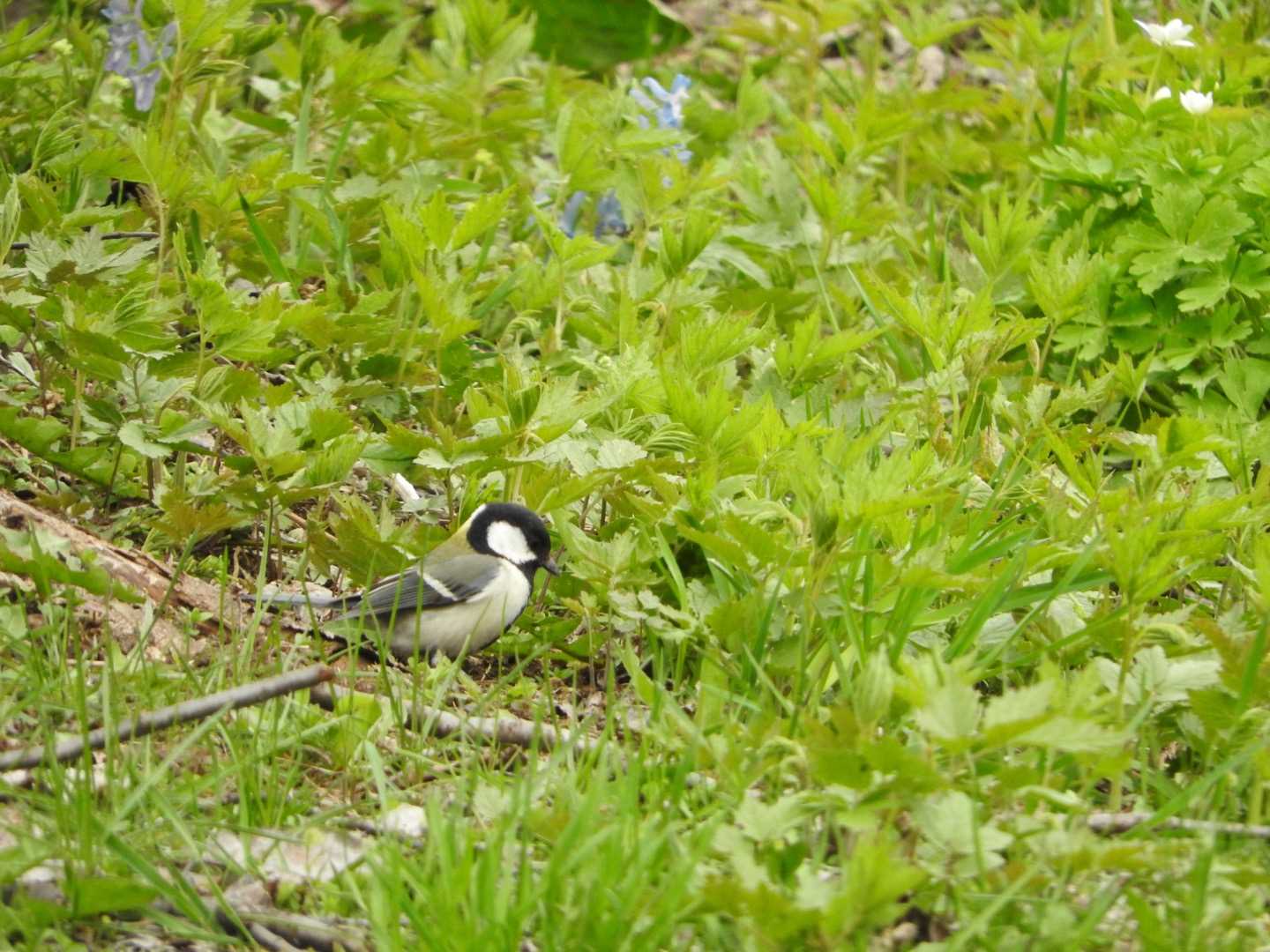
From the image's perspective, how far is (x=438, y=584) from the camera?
136 inches

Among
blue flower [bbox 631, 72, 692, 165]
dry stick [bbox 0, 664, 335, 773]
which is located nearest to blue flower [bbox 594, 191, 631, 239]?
blue flower [bbox 631, 72, 692, 165]

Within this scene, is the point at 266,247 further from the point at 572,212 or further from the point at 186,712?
the point at 186,712

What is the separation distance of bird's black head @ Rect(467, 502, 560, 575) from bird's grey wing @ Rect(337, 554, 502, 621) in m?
0.04

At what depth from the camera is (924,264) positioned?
5.13m

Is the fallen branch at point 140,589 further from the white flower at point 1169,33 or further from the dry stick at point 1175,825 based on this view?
the white flower at point 1169,33

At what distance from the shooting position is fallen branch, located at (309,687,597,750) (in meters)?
2.84

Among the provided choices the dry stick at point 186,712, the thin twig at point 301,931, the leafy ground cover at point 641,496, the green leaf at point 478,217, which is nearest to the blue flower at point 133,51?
the leafy ground cover at point 641,496

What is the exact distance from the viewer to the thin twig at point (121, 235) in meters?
3.73

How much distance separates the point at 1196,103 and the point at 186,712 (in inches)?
132

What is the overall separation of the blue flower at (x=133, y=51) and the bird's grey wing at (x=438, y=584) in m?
1.58

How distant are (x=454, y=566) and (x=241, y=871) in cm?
114

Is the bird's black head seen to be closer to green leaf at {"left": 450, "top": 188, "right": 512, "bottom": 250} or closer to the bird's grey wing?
the bird's grey wing

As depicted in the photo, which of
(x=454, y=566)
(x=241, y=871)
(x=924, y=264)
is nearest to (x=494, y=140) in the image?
(x=924, y=264)

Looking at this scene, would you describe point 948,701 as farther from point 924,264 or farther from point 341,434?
point 924,264
